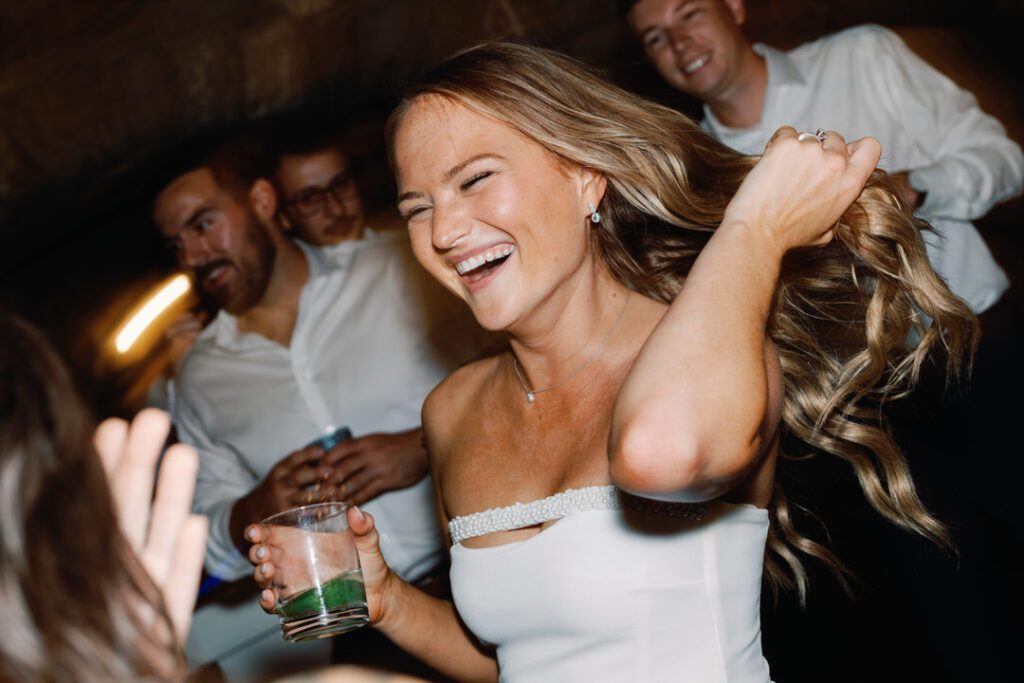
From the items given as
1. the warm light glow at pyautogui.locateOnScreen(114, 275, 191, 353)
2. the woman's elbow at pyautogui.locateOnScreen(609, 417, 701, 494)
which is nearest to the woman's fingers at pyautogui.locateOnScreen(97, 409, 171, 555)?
the woman's elbow at pyautogui.locateOnScreen(609, 417, 701, 494)

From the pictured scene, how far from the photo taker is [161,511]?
2.76 ft

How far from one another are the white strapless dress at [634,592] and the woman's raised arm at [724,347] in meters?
0.27

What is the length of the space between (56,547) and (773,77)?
2.29 m

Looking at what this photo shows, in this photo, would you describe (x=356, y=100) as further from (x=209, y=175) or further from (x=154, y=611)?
(x=154, y=611)

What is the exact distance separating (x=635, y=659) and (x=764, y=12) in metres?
2.49

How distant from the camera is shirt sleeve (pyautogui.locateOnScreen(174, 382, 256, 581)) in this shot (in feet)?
8.85

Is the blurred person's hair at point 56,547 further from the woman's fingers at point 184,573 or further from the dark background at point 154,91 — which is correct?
the dark background at point 154,91

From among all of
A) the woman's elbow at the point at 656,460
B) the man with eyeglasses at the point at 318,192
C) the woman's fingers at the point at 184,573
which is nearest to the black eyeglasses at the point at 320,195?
the man with eyeglasses at the point at 318,192

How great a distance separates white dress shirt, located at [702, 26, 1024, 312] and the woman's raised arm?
1.12 m

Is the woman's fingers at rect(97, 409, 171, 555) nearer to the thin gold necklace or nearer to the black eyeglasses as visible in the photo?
the thin gold necklace

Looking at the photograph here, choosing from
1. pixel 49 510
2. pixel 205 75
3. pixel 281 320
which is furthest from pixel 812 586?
pixel 205 75

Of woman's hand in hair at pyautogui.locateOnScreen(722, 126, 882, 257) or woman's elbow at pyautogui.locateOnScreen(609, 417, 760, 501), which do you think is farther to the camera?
woman's hand in hair at pyautogui.locateOnScreen(722, 126, 882, 257)

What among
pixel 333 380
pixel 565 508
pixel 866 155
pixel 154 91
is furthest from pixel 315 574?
pixel 154 91

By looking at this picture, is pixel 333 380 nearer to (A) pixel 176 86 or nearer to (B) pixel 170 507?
(A) pixel 176 86
